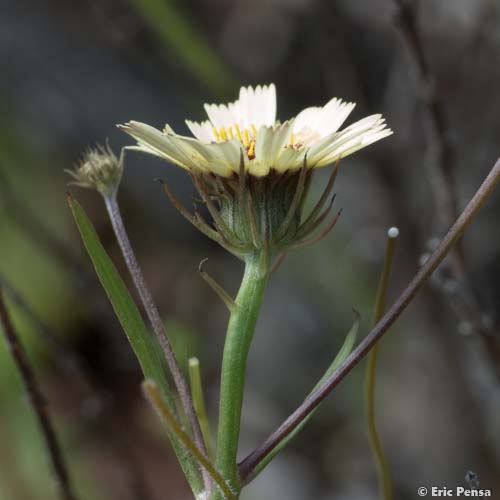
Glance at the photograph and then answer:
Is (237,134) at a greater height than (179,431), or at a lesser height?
greater

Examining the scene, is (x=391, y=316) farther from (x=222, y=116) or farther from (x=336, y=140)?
(x=222, y=116)

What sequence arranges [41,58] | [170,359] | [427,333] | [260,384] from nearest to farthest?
1. [170,359]
2. [427,333]
3. [260,384]
4. [41,58]

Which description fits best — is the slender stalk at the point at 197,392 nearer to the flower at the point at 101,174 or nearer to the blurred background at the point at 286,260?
the flower at the point at 101,174

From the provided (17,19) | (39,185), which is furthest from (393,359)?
(17,19)

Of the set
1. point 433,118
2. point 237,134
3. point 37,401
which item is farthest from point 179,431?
point 433,118

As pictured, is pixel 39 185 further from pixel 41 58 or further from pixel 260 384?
pixel 260 384

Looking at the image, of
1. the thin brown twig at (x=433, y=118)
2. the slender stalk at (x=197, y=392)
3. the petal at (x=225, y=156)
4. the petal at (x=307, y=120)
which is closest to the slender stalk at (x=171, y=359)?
the slender stalk at (x=197, y=392)

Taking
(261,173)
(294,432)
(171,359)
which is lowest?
→ (294,432)
